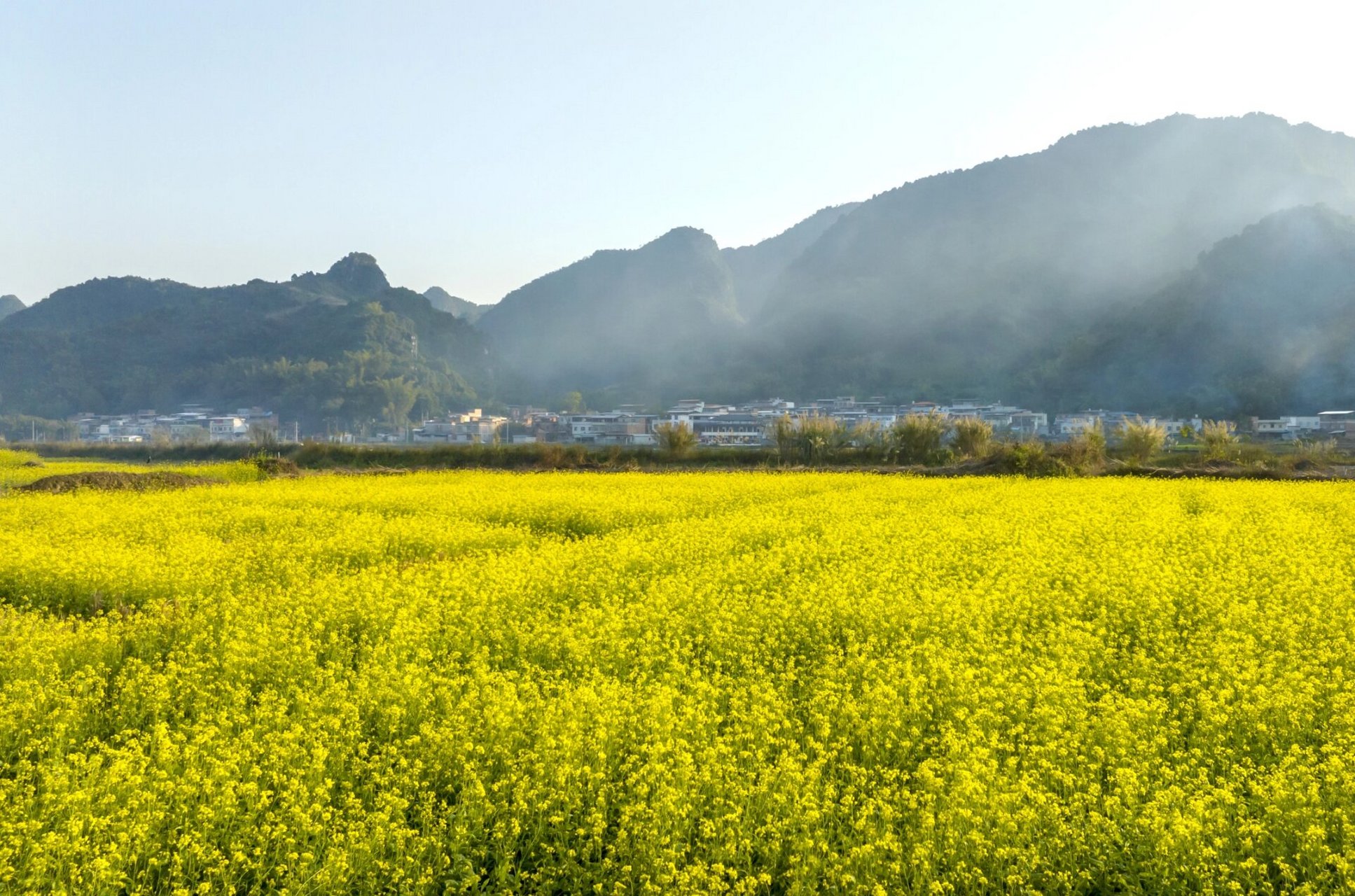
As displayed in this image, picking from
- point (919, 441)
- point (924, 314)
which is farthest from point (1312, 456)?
point (924, 314)

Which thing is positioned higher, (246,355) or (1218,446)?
(246,355)

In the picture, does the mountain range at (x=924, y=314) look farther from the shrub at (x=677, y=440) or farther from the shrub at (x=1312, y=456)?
the shrub at (x=677, y=440)

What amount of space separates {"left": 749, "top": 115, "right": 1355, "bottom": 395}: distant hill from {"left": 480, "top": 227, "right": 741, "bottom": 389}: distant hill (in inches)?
546

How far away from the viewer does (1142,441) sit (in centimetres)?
2933

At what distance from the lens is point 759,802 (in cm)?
425

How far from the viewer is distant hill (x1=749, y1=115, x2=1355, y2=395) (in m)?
108

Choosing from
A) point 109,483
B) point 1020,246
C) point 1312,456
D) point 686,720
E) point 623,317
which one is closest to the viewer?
point 686,720

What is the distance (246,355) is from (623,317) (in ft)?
220

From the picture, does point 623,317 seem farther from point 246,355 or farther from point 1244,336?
point 1244,336

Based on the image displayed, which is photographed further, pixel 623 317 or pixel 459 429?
pixel 623 317

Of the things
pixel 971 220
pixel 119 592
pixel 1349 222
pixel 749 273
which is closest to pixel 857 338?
pixel 971 220

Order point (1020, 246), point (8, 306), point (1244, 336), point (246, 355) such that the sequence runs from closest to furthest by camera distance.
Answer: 1. point (1244, 336)
2. point (246, 355)
3. point (1020, 246)
4. point (8, 306)

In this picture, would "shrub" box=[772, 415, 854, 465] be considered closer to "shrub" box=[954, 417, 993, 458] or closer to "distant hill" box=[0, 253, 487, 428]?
"shrub" box=[954, 417, 993, 458]

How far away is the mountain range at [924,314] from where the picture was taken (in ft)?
241
